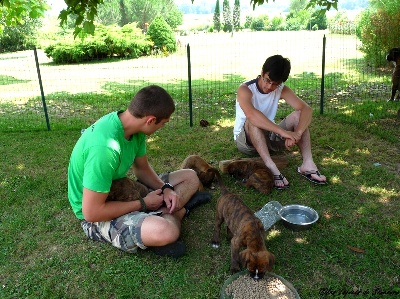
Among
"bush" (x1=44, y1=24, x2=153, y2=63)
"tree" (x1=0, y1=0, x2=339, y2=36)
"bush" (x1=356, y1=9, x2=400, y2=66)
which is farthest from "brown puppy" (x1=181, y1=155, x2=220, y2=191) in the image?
"bush" (x1=44, y1=24, x2=153, y2=63)

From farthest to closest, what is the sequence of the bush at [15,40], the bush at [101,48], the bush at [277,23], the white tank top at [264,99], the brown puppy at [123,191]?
the bush at [277,23]
the bush at [15,40]
the bush at [101,48]
the white tank top at [264,99]
the brown puppy at [123,191]

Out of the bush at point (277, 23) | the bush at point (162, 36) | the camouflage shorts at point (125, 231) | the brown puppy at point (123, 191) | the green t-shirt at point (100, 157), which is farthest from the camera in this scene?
the bush at point (277, 23)

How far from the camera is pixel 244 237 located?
345 cm

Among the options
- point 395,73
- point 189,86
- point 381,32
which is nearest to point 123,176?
point 189,86

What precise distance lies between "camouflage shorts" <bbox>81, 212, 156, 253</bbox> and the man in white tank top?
2252 mm

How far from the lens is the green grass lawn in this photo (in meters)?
3.58

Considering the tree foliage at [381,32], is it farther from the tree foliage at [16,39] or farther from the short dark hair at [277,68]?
the tree foliage at [16,39]

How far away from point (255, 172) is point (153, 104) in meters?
2.20

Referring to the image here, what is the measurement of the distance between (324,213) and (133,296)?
249 cm

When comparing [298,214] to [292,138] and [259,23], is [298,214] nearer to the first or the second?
[292,138]

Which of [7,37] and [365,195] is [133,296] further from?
[7,37]

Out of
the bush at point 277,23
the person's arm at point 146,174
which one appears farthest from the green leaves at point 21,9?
the bush at point 277,23

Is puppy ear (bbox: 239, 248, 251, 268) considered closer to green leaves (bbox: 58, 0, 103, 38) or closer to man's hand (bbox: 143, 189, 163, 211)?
man's hand (bbox: 143, 189, 163, 211)

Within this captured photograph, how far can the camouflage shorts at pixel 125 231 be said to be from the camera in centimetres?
371
